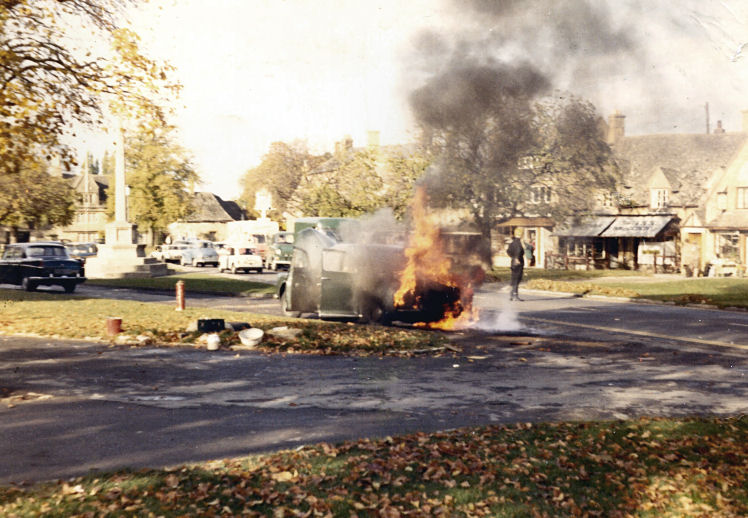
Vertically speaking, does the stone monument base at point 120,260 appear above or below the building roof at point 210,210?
below

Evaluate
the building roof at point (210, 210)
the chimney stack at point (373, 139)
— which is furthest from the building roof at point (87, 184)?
the chimney stack at point (373, 139)

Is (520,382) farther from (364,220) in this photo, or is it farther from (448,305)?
(364,220)

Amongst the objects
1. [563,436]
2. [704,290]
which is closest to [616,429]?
[563,436]

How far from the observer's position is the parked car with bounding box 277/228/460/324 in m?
15.8

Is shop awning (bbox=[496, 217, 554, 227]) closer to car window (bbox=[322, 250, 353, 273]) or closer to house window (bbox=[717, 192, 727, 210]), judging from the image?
house window (bbox=[717, 192, 727, 210])

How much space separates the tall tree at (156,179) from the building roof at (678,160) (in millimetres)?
38831

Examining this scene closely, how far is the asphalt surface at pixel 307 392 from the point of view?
717cm

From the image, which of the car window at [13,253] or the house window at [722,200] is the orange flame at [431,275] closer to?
the car window at [13,253]

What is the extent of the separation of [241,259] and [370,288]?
91.7 feet

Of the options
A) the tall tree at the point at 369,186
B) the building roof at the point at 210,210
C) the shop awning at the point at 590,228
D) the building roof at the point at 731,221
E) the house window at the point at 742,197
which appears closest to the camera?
the tall tree at the point at 369,186

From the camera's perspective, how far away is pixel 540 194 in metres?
39.5

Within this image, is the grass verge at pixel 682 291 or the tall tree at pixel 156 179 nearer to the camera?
the grass verge at pixel 682 291

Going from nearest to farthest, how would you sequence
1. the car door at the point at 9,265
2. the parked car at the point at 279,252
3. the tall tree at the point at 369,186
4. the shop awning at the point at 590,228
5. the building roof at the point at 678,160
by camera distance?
the car door at the point at 9,265
the tall tree at the point at 369,186
the parked car at the point at 279,252
the building roof at the point at 678,160
the shop awning at the point at 590,228

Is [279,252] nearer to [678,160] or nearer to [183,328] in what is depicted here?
[183,328]
